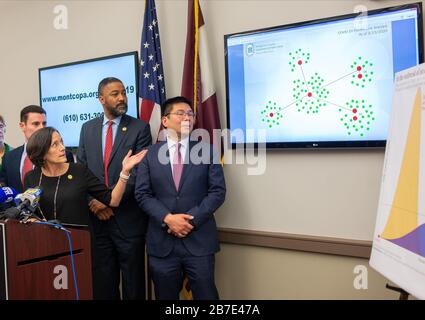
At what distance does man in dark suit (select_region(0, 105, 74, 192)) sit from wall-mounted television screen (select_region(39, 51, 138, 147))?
1.91 feet

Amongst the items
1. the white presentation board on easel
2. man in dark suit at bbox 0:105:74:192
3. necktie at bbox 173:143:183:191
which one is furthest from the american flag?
the white presentation board on easel

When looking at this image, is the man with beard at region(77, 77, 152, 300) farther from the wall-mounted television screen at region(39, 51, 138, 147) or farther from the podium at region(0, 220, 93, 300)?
the podium at region(0, 220, 93, 300)

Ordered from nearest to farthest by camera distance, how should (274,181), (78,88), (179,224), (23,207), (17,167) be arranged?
(23,207)
(179,224)
(274,181)
(17,167)
(78,88)

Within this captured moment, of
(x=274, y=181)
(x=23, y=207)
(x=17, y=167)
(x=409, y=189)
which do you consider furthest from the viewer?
(x=17, y=167)

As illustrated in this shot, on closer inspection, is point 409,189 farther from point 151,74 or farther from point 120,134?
point 151,74

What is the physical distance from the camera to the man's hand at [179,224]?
8.07 feet

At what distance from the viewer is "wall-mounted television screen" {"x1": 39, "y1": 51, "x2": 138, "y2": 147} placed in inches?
135

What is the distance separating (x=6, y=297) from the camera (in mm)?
1702

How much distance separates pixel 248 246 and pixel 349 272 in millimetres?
672

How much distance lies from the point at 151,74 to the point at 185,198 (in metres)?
1.03

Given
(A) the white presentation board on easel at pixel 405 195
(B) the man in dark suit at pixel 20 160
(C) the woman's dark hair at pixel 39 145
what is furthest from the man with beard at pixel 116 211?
(A) the white presentation board on easel at pixel 405 195

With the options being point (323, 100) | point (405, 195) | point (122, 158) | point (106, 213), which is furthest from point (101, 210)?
point (405, 195)

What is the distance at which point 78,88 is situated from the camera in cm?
373

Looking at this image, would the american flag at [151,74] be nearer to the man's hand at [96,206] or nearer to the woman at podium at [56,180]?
the man's hand at [96,206]
